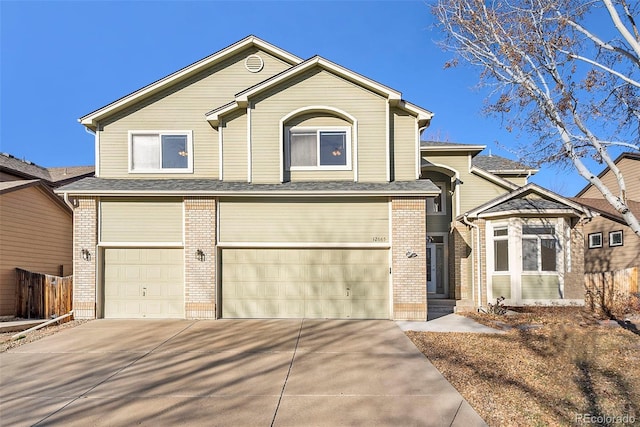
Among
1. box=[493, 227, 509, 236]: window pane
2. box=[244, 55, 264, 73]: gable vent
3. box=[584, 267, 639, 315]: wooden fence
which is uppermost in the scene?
box=[244, 55, 264, 73]: gable vent

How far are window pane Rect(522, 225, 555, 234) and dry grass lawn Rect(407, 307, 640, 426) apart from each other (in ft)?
9.74

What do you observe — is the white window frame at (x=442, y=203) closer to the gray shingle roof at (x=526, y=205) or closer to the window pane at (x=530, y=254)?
the gray shingle roof at (x=526, y=205)

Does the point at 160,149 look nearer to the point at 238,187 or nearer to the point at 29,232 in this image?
the point at 238,187

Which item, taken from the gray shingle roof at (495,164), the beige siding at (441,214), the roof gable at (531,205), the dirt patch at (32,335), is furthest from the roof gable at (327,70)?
the dirt patch at (32,335)

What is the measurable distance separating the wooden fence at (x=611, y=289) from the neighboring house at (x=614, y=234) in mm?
3576

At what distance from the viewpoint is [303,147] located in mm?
11773

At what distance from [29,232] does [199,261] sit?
7986 millimetres

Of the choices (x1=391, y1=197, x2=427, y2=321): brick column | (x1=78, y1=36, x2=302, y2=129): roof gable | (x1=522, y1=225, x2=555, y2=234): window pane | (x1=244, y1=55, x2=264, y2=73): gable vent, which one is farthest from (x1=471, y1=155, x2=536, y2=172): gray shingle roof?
(x1=244, y1=55, x2=264, y2=73): gable vent

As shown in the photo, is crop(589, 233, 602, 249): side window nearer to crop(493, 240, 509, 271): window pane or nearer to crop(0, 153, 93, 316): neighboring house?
crop(493, 240, 509, 271): window pane

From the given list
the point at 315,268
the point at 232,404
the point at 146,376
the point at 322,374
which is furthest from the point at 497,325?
the point at 146,376

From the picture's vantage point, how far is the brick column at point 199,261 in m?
11.0

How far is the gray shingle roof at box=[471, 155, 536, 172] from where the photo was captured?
16406 mm

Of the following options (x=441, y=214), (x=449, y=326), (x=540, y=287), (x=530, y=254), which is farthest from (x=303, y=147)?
(x=540, y=287)

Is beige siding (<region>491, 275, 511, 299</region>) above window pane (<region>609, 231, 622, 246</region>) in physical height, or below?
below
